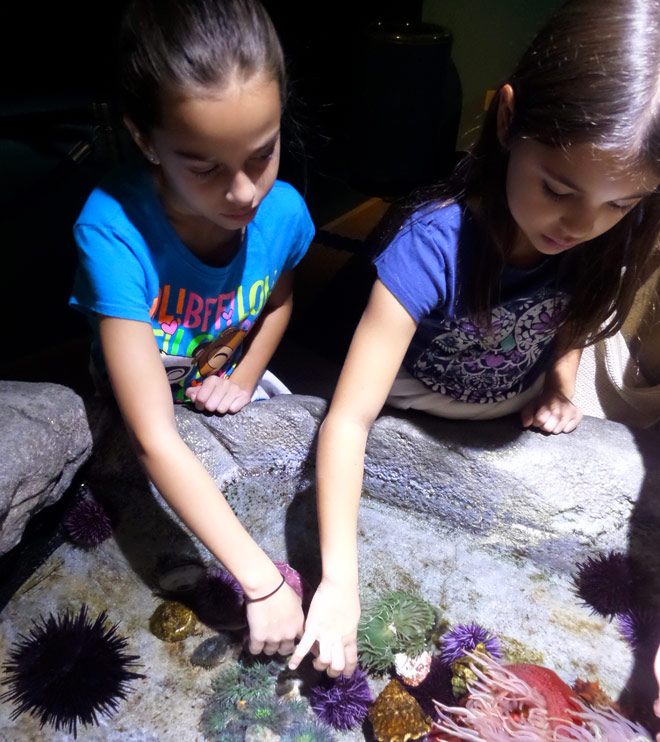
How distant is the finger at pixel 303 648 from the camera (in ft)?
3.51

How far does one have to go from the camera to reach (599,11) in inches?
37.5

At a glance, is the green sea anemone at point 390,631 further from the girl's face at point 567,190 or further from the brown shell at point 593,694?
the girl's face at point 567,190

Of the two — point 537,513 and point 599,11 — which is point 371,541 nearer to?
point 537,513

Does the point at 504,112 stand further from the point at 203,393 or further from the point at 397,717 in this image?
the point at 397,717

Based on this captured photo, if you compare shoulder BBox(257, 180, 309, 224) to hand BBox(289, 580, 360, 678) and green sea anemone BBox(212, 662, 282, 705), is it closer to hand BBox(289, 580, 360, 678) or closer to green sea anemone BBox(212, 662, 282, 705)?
hand BBox(289, 580, 360, 678)

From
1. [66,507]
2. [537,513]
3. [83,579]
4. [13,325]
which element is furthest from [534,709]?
[13,325]

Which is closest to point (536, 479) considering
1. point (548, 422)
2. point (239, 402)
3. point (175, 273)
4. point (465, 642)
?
point (548, 422)

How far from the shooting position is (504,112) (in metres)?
1.07

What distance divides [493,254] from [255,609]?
2.60ft

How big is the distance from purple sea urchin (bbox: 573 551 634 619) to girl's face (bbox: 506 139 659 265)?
2.53ft

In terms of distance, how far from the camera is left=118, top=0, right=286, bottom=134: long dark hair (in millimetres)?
955

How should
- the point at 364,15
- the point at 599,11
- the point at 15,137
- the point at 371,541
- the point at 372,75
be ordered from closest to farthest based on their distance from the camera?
1. the point at 599,11
2. the point at 371,541
3. the point at 15,137
4. the point at 372,75
5. the point at 364,15

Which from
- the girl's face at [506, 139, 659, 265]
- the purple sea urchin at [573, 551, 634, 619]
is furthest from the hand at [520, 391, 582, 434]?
the girl's face at [506, 139, 659, 265]

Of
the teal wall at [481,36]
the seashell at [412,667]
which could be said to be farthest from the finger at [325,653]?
the teal wall at [481,36]
